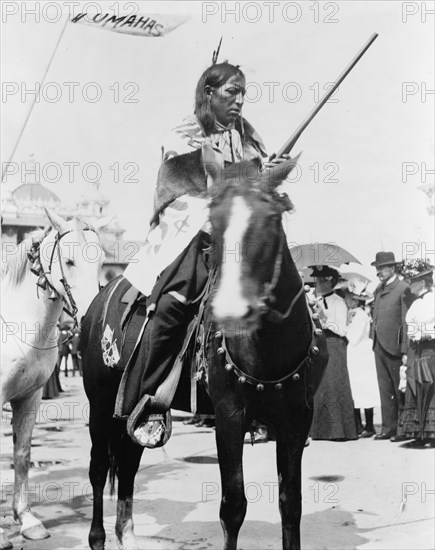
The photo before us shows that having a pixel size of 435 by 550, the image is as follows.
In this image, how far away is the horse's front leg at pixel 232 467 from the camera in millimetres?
4508

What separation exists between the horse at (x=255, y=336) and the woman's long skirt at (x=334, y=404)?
473cm

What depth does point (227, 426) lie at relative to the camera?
453 centimetres

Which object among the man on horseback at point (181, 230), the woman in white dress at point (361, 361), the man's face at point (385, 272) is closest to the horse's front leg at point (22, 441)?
the man on horseback at point (181, 230)

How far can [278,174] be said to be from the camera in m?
4.34

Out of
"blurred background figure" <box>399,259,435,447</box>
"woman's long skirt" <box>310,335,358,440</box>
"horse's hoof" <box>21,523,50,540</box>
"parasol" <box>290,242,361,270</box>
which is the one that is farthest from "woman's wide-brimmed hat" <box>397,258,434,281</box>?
"horse's hoof" <box>21,523,50,540</box>

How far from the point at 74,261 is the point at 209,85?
175cm

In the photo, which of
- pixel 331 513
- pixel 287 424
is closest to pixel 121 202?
pixel 331 513

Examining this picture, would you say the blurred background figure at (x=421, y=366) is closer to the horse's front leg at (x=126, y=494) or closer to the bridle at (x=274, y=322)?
the horse's front leg at (x=126, y=494)

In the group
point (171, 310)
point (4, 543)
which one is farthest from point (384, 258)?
point (4, 543)

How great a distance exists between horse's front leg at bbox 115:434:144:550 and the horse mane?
1593 mm

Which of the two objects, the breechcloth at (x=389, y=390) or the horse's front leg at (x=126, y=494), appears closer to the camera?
the horse's front leg at (x=126, y=494)

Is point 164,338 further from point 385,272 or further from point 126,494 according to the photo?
point 385,272

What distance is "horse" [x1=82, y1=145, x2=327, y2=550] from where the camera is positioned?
163 inches

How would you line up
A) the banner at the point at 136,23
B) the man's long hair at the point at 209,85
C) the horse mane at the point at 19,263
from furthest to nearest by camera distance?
the banner at the point at 136,23 < the horse mane at the point at 19,263 < the man's long hair at the point at 209,85
